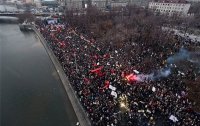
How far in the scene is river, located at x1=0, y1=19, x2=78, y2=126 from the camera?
15352 millimetres

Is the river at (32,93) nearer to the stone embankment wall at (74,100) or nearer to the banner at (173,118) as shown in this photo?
the stone embankment wall at (74,100)

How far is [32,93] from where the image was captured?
1903 centimetres

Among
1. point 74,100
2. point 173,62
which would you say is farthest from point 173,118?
point 173,62

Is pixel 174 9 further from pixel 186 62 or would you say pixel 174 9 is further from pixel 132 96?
pixel 132 96

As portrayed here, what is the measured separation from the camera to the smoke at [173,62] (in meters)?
18.6

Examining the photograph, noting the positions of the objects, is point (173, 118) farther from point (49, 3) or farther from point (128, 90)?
point (49, 3)

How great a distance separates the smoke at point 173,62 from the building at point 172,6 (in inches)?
1597

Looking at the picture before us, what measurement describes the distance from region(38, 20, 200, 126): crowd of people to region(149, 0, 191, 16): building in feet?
151

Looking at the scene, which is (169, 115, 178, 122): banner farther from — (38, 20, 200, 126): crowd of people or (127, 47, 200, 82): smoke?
(127, 47, 200, 82): smoke

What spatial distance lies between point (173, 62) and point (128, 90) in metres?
10.9

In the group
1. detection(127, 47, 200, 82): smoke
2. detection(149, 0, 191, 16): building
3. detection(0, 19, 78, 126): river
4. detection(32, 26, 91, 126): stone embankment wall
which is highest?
detection(149, 0, 191, 16): building

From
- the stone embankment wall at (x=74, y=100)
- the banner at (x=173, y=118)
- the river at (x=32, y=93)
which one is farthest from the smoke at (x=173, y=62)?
the river at (x=32, y=93)

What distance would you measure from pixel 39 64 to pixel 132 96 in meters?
19.4

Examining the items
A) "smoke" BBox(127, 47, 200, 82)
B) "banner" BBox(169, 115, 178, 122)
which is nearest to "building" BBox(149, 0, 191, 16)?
"smoke" BBox(127, 47, 200, 82)
